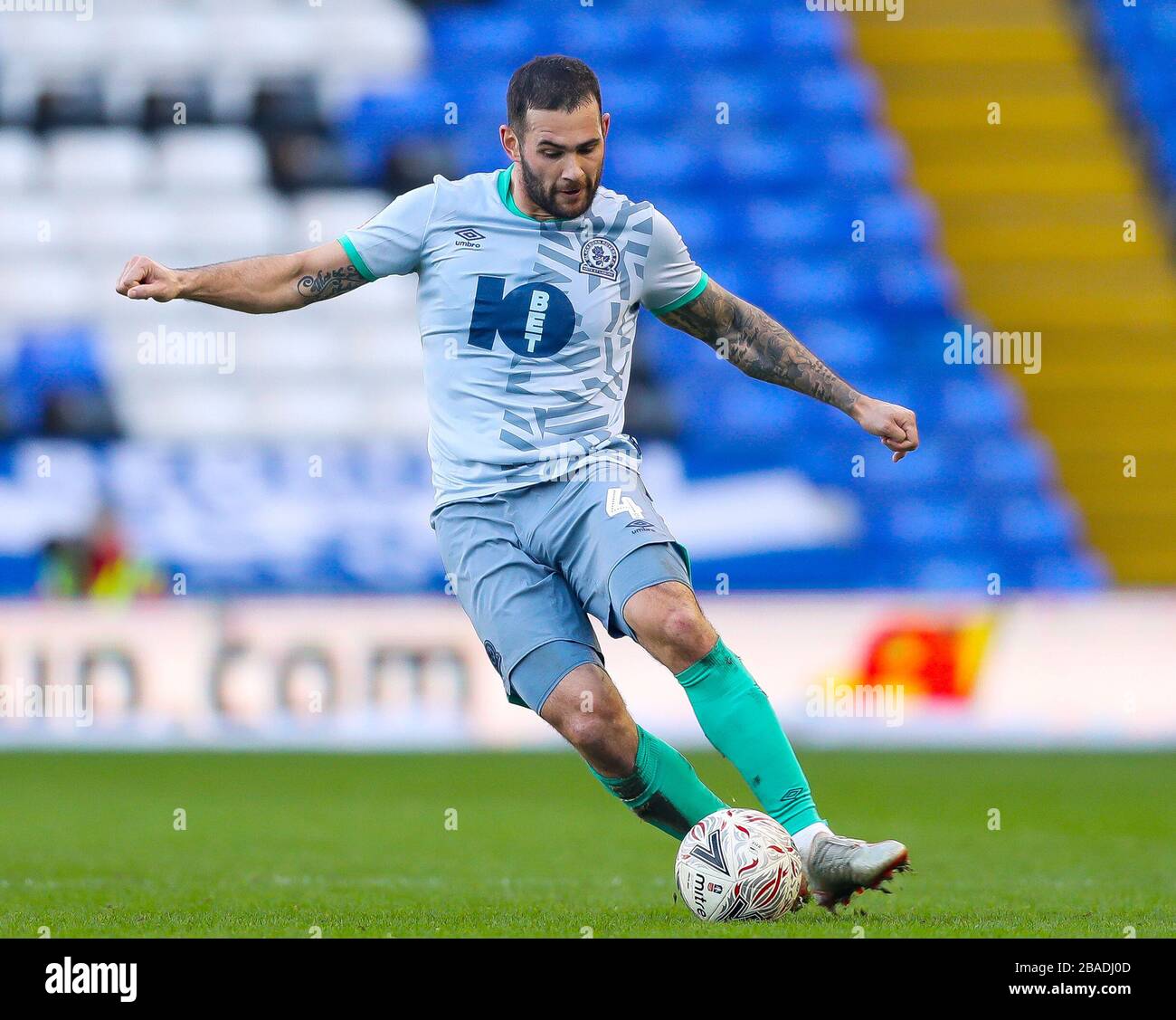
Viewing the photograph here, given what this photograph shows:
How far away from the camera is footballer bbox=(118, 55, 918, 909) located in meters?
4.52

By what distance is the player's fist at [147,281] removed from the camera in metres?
4.29

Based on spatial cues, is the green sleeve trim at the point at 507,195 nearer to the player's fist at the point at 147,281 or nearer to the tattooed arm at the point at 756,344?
the tattooed arm at the point at 756,344

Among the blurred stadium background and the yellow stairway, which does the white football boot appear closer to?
the blurred stadium background

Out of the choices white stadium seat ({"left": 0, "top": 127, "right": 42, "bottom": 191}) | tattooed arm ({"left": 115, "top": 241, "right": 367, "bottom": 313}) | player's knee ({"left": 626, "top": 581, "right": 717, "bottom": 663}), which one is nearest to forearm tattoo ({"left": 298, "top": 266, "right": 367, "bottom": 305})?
tattooed arm ({"left": 115, "top": 241, "right": 367, "bottom": 313})

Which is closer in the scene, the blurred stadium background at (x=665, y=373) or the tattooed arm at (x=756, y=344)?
the tattooed arm at (x=756, y=344)

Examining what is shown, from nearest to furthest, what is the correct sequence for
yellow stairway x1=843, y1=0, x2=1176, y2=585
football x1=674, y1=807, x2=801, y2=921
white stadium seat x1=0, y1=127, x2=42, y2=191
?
football x1=674, y1=807, x2=801, y2=921
yellow stairway x1=843, y1=0, x2=1176, y2=585
white stadium seat x1=0, y1=127, x2=42, y2=191

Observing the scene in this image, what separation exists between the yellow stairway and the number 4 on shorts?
9.70 m

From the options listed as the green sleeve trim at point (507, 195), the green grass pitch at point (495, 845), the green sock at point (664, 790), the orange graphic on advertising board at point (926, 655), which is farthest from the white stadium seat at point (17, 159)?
the green sock at point (664, 790)

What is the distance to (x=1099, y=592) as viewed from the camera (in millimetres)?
11578

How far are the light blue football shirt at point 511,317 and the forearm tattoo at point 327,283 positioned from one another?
0.03 meters

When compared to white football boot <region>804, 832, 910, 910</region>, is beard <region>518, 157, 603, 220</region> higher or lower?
higher

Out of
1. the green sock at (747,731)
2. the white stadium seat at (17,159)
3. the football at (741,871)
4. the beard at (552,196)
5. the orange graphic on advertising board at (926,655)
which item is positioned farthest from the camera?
the white stadium seat at (17,159)

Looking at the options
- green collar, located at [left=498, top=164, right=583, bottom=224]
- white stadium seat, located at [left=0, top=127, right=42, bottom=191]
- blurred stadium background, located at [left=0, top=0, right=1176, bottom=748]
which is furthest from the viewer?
white stadium seat, located at [left=0, top=127, right=42, bottom=191]

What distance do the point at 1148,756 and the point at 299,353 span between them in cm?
729
